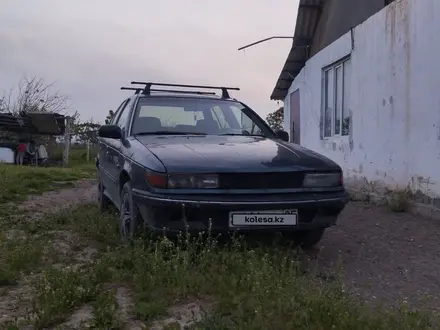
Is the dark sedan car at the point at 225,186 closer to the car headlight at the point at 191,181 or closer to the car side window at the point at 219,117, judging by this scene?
the car headlight at the point at 191,181

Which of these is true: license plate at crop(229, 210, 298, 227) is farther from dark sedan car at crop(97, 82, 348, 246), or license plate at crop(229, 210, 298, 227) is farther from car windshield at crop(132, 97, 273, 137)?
car windshield at crop(132, 97, 273, 137)

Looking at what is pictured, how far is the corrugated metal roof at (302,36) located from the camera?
11637 mm

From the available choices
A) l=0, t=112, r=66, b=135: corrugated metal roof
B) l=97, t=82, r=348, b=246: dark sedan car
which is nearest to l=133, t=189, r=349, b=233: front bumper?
l=97, t=82, r=348, b=246: dark sedan car

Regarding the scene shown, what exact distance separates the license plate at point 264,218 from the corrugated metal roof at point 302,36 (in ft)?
28.3

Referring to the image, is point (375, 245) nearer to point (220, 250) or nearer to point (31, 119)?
point (220, 250)

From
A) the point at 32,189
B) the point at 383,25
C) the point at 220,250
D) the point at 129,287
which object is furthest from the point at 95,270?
the point at 32,189

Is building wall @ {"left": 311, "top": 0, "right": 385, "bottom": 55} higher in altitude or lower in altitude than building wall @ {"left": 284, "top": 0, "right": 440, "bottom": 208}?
higher

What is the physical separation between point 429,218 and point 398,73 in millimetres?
2157

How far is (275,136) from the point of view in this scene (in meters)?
5.68

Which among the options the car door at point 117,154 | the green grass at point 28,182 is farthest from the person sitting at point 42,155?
the car door at point 117,154

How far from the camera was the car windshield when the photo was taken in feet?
17.6

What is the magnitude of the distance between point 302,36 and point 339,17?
2.14 m

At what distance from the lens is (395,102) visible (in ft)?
23.8

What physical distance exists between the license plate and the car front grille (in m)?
0.22
